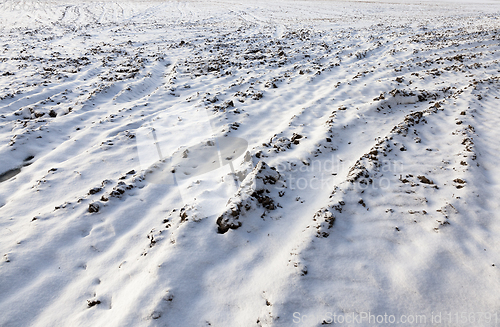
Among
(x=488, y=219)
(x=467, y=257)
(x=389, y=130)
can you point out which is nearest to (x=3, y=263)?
(x=467, y=257)

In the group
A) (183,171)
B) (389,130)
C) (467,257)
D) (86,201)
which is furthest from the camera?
(389,130)

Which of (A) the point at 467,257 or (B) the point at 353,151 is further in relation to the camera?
(B) the point at 353,151

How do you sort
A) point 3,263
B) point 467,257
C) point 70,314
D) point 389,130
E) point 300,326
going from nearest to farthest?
point 300,326
point 70,314
point 467,257
point 3,263
point 389,130

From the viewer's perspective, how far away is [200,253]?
2693 mm

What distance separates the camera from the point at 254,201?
321 centimetres

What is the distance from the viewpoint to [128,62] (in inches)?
397

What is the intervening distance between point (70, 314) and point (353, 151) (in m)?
4.25

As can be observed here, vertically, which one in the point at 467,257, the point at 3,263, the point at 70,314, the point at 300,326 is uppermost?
the point at 3,263

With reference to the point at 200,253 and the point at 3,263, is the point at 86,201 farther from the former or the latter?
the point at 200,253

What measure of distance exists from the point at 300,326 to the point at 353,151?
120 inches

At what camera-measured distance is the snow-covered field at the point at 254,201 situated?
2311mm

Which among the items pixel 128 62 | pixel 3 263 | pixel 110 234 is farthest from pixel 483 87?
pixel 128 62

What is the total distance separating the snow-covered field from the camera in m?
2.31

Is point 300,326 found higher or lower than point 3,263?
lower
